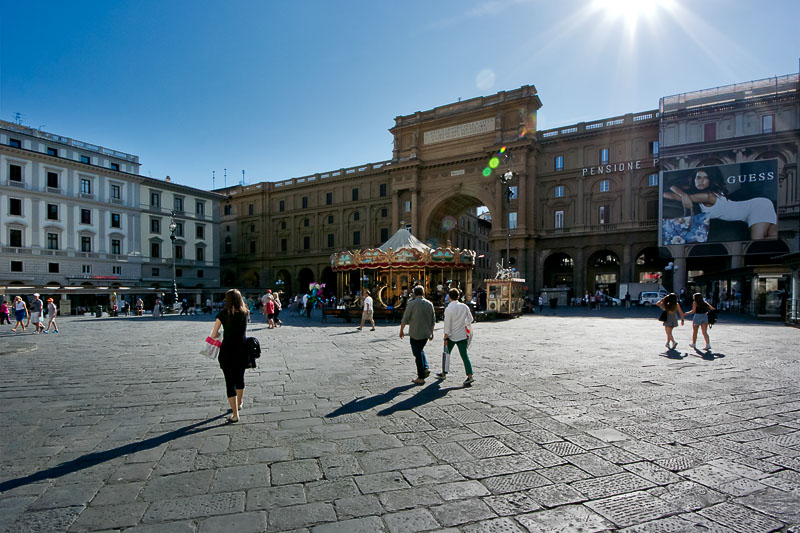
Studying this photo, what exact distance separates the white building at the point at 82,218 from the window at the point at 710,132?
49.7m

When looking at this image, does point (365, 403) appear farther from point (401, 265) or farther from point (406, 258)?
point (401, 265)

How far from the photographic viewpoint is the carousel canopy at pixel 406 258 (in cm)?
2166

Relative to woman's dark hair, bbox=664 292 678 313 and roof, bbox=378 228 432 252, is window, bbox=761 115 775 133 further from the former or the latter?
woman's dark hair, bbox=664 292 678 313

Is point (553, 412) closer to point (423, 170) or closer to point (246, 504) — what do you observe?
point (246, 504)

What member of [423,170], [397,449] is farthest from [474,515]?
[423,170]

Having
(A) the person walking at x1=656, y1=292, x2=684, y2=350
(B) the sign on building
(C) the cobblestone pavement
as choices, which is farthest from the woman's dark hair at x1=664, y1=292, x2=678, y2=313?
(B) the sign on building

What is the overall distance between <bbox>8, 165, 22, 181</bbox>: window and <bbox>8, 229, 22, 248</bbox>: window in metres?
4.22

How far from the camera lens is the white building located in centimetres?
3519

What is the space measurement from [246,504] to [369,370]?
488 cm

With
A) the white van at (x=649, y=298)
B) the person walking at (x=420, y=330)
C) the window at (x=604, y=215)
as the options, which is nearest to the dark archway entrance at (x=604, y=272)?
the window at (x=604, y=215)

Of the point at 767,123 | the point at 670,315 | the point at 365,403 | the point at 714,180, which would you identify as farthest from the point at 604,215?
the point at 365,403

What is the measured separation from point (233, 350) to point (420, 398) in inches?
100

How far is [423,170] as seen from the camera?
147 ft

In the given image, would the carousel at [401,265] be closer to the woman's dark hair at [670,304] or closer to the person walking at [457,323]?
the woman's dark hair at [670,304]
